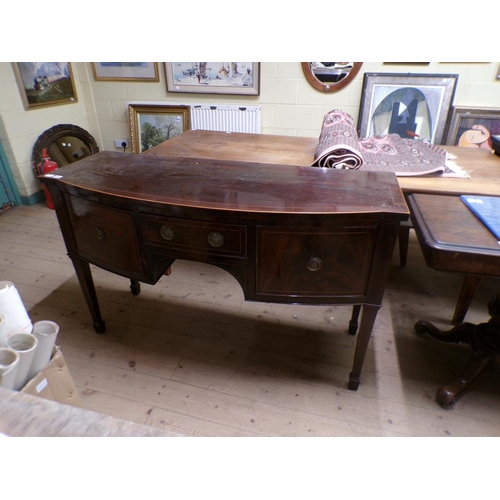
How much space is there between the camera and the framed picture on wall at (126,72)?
3295mm

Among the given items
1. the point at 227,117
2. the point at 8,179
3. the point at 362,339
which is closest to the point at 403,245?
the point at 362,339

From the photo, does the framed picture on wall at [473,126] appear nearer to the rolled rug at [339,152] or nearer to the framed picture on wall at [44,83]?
the rolled rug at [339,152]

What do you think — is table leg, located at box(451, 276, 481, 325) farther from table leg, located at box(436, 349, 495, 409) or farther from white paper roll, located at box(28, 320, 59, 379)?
white paper roll, located at box(28, 320, 59, 379)

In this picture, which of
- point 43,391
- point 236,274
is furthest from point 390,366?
point 43,391

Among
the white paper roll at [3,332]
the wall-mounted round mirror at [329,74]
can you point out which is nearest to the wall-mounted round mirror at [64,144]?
the wall-mounted round mirror at [329,74]

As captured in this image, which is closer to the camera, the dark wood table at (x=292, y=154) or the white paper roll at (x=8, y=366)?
the white paper roll at (x=8, y=366)

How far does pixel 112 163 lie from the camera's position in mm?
1490

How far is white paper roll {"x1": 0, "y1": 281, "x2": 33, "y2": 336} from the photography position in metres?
0.85

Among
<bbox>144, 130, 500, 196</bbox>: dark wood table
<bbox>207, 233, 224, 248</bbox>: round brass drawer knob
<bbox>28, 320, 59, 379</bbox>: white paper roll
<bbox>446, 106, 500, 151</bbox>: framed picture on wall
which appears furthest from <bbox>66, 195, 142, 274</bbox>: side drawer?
<bbox>446, 106, 500, 151</bbox>: framed picture on wall

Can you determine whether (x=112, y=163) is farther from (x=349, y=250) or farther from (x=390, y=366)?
(x=390, y=366)

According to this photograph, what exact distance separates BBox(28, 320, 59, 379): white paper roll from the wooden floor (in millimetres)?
511

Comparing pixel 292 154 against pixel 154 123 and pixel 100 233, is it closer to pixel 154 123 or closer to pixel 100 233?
pixel 100 233

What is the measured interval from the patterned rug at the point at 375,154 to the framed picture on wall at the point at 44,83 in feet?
8.71

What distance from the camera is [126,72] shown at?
11.0 ft
